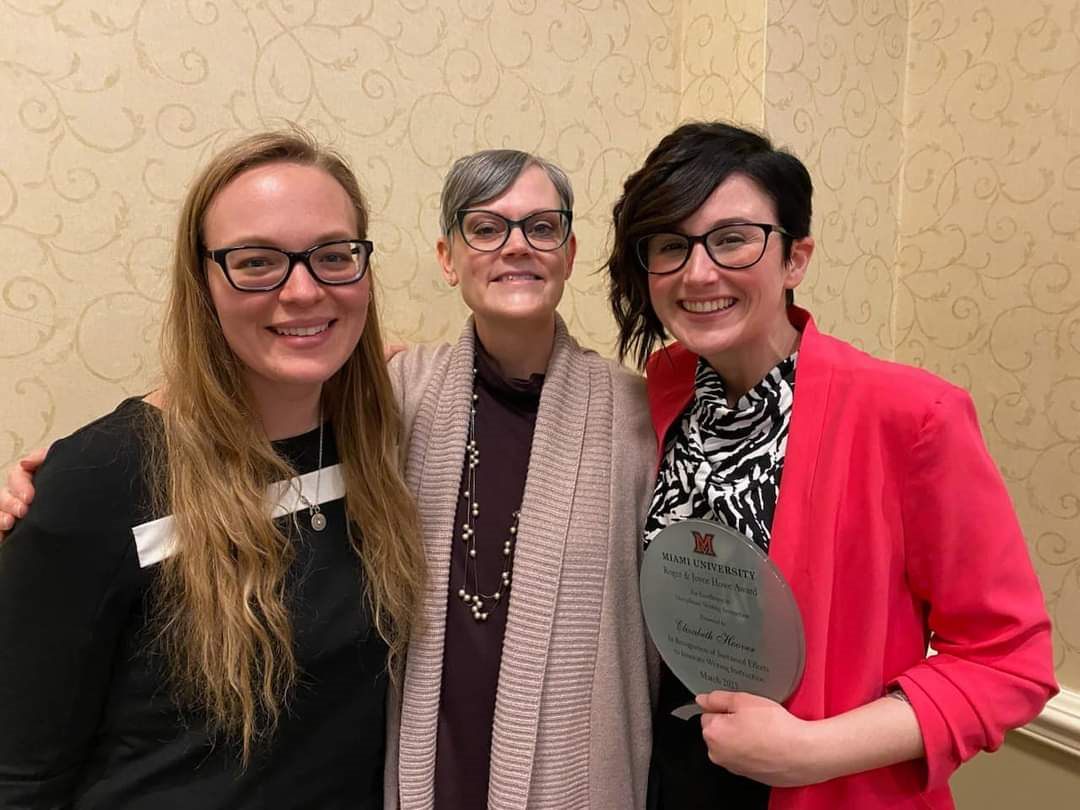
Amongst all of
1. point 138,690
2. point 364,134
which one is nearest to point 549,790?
point 138,690

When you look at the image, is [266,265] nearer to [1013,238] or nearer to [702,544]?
[702,544]

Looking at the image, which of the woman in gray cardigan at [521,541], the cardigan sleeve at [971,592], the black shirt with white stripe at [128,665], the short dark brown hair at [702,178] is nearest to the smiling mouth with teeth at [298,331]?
the black shirt with white stripe at [128,665]

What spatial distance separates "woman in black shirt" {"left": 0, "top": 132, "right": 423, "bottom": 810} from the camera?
85 centimetres

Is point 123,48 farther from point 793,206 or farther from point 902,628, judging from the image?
point 902,628

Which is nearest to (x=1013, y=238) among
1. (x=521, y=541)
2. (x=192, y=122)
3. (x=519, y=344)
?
(x=519, y=344)

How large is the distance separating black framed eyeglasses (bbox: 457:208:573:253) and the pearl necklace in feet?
1.01

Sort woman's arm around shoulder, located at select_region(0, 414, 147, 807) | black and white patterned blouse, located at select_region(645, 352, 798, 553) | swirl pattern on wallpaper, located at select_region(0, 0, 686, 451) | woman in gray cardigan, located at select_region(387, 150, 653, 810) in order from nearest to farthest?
woman's arm around shoulder, located at select_region(0, 414, 147, 807)
black and white patterned blouse, located at select_region(645, 352, 798, 553)
woman in gray cardigan, located at select_region(387, 150, 653, 810)
swirl pattern on wallpaper, located at select_region(0, 0, 686, 451)

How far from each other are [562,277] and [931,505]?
A: 2.01 ft

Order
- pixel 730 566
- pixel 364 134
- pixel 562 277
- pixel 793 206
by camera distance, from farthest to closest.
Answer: pixel 364 134
pixel 562 277
pixel 793 206
pixel 730 566

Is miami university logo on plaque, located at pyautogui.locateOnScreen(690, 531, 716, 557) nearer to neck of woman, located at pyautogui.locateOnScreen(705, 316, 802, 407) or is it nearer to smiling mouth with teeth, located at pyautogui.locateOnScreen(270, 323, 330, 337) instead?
neck of woman, located at pyautogui.locateOnScreen(705, 316, 802, 407)

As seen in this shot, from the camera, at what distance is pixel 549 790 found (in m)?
1.06

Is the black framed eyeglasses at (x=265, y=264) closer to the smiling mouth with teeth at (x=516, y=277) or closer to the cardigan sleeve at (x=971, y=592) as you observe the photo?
the smiling mouth with teeth at (x=516, y=277)

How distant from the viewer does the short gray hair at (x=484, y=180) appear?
3.76ft

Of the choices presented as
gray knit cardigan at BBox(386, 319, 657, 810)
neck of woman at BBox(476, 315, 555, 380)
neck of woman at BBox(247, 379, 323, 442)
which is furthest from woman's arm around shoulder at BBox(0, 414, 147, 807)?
neck of woman at BBox(476, 315, 555, 380)
